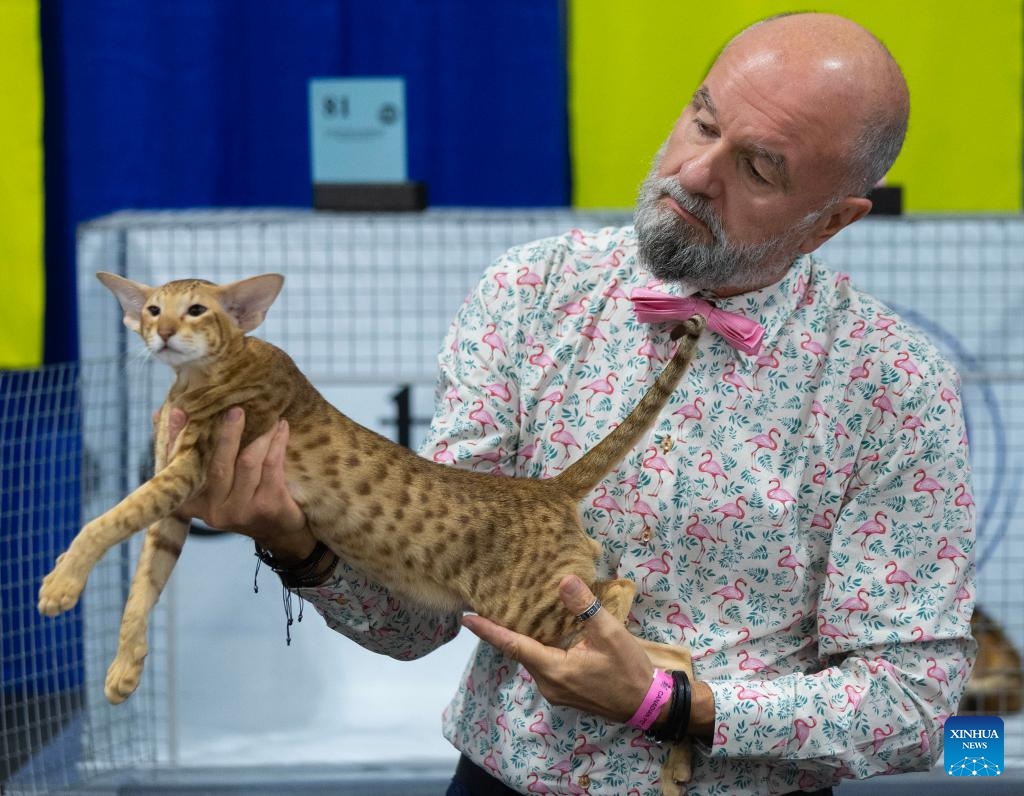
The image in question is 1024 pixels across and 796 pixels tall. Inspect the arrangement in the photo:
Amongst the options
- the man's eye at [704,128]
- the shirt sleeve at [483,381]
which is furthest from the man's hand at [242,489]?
the man's eye at [704,128]

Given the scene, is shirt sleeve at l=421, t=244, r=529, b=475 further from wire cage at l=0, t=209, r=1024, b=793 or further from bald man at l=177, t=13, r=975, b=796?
wire cage at l=0, t=209, r=1024, b=793

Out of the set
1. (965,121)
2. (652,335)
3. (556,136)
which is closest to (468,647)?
(556,136)

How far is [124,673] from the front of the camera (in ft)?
3.93

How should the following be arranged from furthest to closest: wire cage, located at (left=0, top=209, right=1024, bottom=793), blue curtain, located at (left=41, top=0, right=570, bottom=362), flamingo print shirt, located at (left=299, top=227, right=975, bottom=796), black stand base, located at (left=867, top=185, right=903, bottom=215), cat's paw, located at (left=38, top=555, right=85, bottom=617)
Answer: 1. blue curtain, located at (left=41, top=0, right=570, bottom=362)
2. wire cage, located at (left=0, top=209, right=1024, bottom=793)
3. black stand base, located at (left=867, top=185, right=903, bottom=215)
4. flamingo print shirt, located at (left=299, top=227, right=975, bottom=796)
5. cat's paw, located at (left=38, top=555, right=85, bottom=617)

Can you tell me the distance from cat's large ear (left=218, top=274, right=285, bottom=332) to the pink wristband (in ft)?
1.88

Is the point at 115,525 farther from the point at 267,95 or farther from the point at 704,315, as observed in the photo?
the point at 267,95

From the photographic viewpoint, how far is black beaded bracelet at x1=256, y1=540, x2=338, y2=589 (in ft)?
4.32

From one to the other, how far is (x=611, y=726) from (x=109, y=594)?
1731 mm

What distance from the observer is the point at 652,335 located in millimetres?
1410

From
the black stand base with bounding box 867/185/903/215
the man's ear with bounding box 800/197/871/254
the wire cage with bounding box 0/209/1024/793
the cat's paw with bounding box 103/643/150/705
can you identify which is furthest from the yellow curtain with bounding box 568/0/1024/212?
the cat's paw with bounding box 103/643/150/705

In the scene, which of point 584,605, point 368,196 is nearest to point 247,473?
point 584,605

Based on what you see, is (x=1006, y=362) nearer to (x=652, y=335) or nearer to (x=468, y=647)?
(x=468, y=647)

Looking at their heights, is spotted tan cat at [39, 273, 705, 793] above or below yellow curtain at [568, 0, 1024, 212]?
below

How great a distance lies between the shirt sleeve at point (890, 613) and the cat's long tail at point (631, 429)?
0.23 meters
